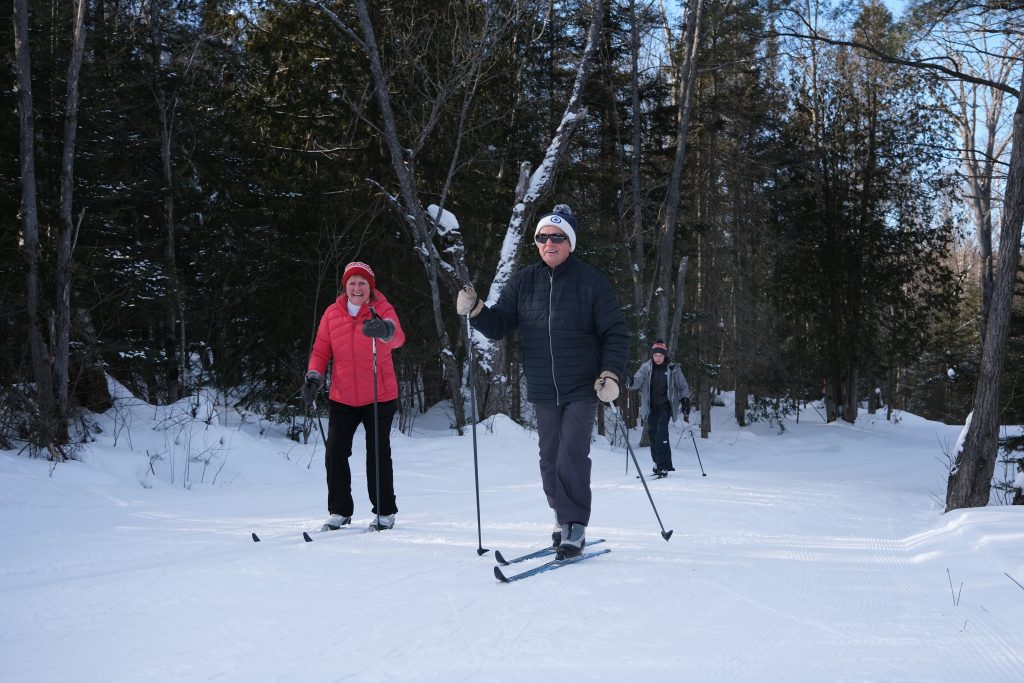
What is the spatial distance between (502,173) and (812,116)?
1407 centimetres

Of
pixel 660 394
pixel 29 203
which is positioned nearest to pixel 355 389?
pixel 29 203

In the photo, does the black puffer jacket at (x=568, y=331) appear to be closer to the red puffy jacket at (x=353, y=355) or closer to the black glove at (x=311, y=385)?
the red puffy jacket at (x=353, y=355)

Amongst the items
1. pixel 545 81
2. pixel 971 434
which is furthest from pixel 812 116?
pixel 971 434

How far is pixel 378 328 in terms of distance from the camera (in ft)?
21.3

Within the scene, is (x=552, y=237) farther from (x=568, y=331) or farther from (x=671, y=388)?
(x=671, y=388)

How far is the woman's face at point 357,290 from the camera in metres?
6.82

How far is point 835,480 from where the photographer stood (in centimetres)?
1240

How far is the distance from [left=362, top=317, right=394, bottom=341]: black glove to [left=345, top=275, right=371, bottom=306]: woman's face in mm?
288

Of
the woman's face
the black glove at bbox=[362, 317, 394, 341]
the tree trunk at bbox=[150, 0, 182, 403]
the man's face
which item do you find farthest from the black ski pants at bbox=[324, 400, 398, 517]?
the tree trunk at bbox=[150, 0, 182, 403]

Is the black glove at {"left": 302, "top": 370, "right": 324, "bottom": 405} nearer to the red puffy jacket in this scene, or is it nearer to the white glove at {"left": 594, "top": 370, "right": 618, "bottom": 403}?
the red puffy jacket

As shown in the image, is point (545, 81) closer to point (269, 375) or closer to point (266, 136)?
point (266, 136)

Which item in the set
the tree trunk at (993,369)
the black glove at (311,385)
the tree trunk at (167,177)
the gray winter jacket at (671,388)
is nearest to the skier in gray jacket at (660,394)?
the gray winter jacket at (671,388)

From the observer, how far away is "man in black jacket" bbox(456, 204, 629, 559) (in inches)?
223

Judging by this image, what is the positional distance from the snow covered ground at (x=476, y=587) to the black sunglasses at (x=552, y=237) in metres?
2.00
